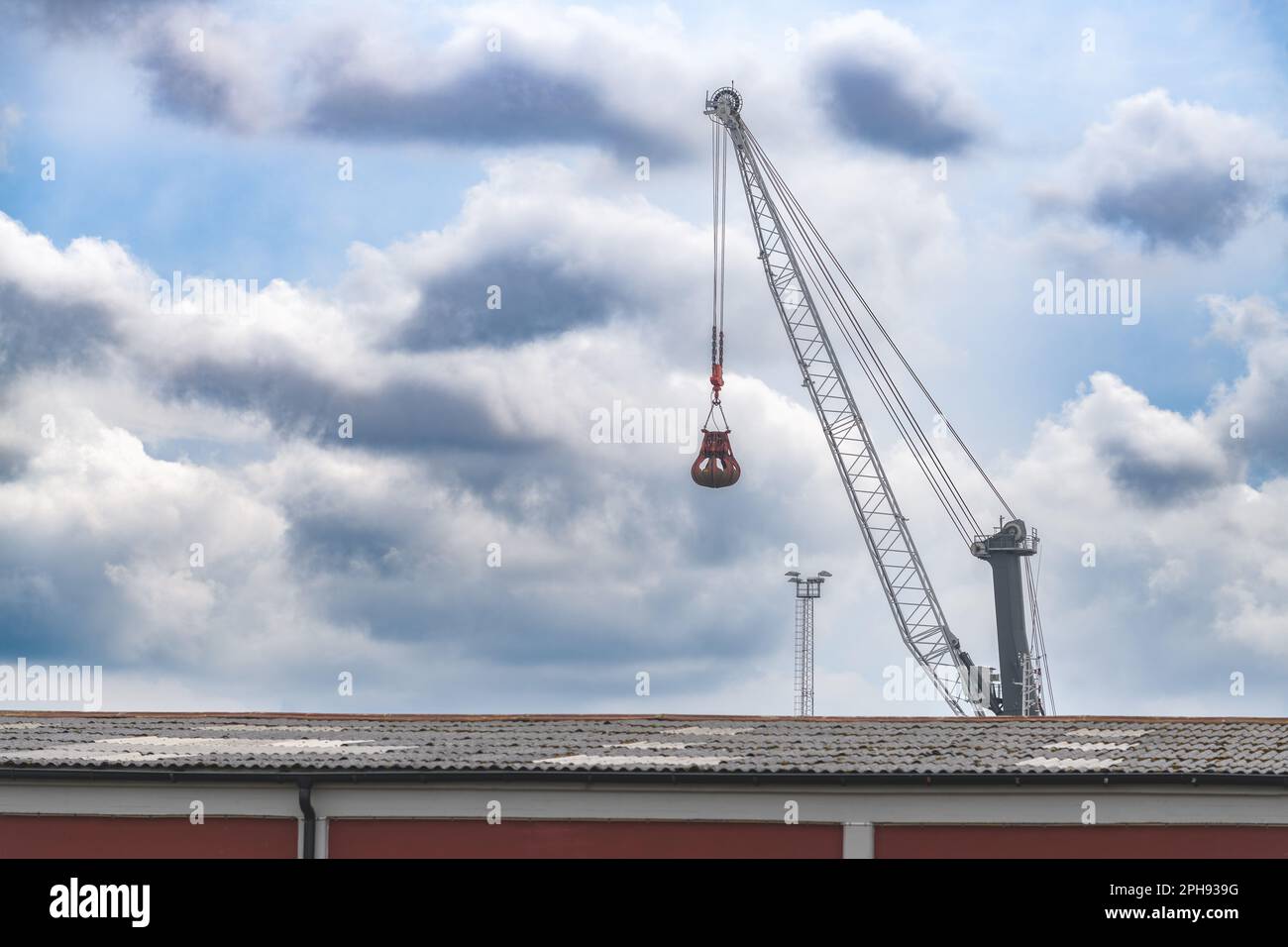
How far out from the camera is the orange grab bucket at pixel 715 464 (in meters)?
66.0

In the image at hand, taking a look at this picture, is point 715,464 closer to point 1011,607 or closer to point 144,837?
point 1011,607

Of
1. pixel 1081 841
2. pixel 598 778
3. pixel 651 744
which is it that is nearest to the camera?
pixel 1081 841

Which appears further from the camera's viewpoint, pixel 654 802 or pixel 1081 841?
pixel 654 802

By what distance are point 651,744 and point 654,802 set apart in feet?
10.6

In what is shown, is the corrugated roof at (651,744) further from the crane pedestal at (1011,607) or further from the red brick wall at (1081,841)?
the crane pedestal at (1011,607)

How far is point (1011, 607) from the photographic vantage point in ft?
249

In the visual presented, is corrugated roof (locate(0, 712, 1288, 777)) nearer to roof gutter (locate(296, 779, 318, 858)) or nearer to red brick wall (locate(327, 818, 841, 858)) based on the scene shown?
Result: roof gutter (locate(296, 779, 318, 858))

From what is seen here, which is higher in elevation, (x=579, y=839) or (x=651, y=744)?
(x=651, y=744)

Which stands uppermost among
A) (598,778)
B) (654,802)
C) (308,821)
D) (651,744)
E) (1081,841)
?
(651,744)

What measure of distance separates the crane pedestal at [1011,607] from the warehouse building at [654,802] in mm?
47790

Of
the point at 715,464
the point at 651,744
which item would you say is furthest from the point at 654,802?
the point at 715,464

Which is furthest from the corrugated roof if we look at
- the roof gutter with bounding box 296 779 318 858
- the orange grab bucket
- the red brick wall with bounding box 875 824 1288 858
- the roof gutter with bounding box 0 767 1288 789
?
the orange grab bucket

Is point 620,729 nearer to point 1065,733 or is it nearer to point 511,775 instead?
point 511,775

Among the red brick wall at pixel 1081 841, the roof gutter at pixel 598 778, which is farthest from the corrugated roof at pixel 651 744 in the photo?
the red brick wall at pixel 1081 841
